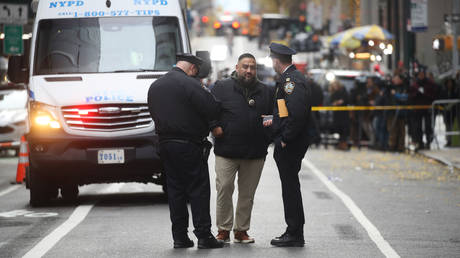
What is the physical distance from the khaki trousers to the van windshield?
4.19 m

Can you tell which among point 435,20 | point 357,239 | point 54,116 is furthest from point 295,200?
point 435,20

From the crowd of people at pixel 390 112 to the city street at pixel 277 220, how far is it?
Result: 7.07 m

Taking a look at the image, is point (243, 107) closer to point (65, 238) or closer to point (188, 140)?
point (188, 140)

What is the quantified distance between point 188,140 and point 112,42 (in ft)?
15.8

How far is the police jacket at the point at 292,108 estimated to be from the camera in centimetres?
1055

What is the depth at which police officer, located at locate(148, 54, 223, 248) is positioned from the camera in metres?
10.6

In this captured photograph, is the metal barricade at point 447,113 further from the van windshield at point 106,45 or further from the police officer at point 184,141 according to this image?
the police officer at point 184,141

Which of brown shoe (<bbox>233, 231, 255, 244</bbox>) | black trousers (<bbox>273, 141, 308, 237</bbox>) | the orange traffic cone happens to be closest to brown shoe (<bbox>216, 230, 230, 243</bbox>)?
brown shoe (<bbox>233, 231, 255, 244</bbox>)

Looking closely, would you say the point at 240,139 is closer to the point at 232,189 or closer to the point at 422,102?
the point at 232,189

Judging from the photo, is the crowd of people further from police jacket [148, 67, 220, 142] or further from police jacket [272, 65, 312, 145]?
police jacket [148, 67, 220, 142]

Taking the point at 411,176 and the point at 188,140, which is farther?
the point at 411,176

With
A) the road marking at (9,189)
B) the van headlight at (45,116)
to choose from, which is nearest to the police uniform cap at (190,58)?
the van headlight at (45,116)

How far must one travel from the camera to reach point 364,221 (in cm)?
1287

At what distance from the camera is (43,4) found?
50.7ft
